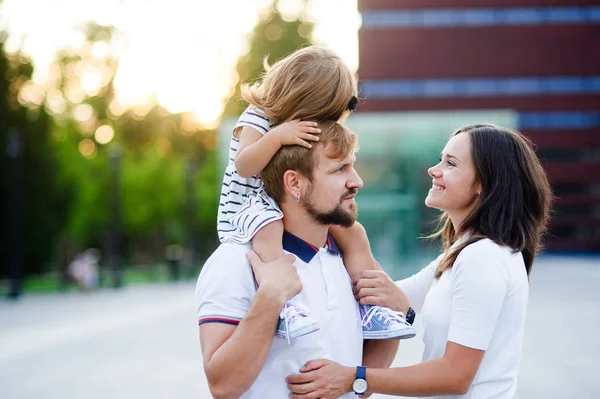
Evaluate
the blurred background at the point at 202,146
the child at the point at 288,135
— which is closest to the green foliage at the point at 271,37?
the blurred background at the point at 202,146

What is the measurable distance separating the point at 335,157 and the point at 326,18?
136ft

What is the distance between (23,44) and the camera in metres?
32.7

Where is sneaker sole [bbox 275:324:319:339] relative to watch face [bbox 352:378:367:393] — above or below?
above

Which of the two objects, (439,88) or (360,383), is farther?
(439,88)

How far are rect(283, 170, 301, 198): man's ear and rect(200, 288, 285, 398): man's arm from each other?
1.36 feet

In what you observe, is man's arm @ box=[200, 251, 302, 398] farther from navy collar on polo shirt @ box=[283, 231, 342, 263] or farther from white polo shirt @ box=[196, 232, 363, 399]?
navy collar on polo shirt @ box=[283, 231, 342, 263]

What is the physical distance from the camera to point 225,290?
8.14 ft

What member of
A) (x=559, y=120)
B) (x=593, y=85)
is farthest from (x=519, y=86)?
(x=593, y=85)

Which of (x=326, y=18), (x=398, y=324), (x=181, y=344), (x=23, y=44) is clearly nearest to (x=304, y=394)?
(x=398, y=324)

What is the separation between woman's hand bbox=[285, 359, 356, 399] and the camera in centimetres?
246

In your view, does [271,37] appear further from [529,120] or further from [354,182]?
[354,182]

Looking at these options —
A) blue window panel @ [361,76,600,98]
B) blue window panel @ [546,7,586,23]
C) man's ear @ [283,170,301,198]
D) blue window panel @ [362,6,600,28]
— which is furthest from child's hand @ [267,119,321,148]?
blue window panel @ [546,7,586,23]

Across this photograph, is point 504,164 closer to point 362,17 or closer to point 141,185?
point 141,185

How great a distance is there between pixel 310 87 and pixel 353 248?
0.64 m
